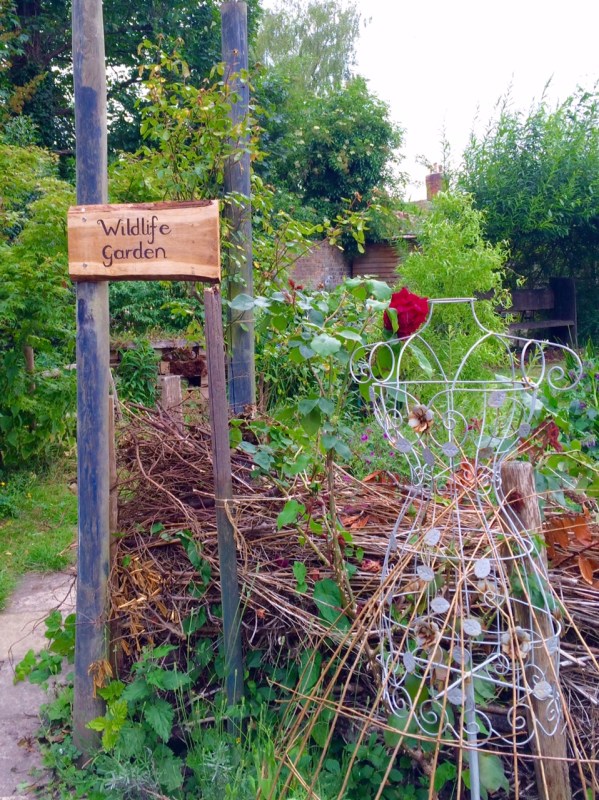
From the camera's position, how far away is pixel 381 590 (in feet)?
5.52

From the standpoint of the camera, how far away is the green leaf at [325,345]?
6.17 ft

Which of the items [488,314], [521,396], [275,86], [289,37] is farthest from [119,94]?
[289,37]

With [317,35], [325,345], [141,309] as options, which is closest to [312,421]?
Result: [325,345]

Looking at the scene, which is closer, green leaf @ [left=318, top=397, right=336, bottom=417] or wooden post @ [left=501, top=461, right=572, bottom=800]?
wooden post @ [left=501, top=461, right=572, bottom=800]

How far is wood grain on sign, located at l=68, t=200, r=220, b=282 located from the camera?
2.16m

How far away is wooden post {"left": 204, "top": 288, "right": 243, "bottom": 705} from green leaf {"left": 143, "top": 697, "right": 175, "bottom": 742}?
0.20m

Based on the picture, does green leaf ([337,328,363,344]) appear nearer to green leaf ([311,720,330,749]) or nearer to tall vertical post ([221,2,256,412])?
green leaf ([311,720,330,749])

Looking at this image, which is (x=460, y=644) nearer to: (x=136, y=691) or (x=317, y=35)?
(x=136, y=691)

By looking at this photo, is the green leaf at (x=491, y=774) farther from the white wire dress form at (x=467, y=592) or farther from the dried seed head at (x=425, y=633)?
the dried seed head at (x=425, y=633)

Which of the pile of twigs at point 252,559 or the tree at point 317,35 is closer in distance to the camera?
the pile of twigs at point 252,559

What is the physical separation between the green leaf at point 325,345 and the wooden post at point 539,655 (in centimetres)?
56

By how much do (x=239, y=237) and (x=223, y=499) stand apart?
1739 mm

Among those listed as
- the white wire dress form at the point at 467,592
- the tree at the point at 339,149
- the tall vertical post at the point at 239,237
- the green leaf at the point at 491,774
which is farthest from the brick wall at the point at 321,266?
the green leaf at the point at 491,774

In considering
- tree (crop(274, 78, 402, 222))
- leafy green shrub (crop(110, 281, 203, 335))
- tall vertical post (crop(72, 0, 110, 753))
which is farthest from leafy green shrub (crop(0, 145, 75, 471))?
tree (crop(274, 78, 402, 222))
